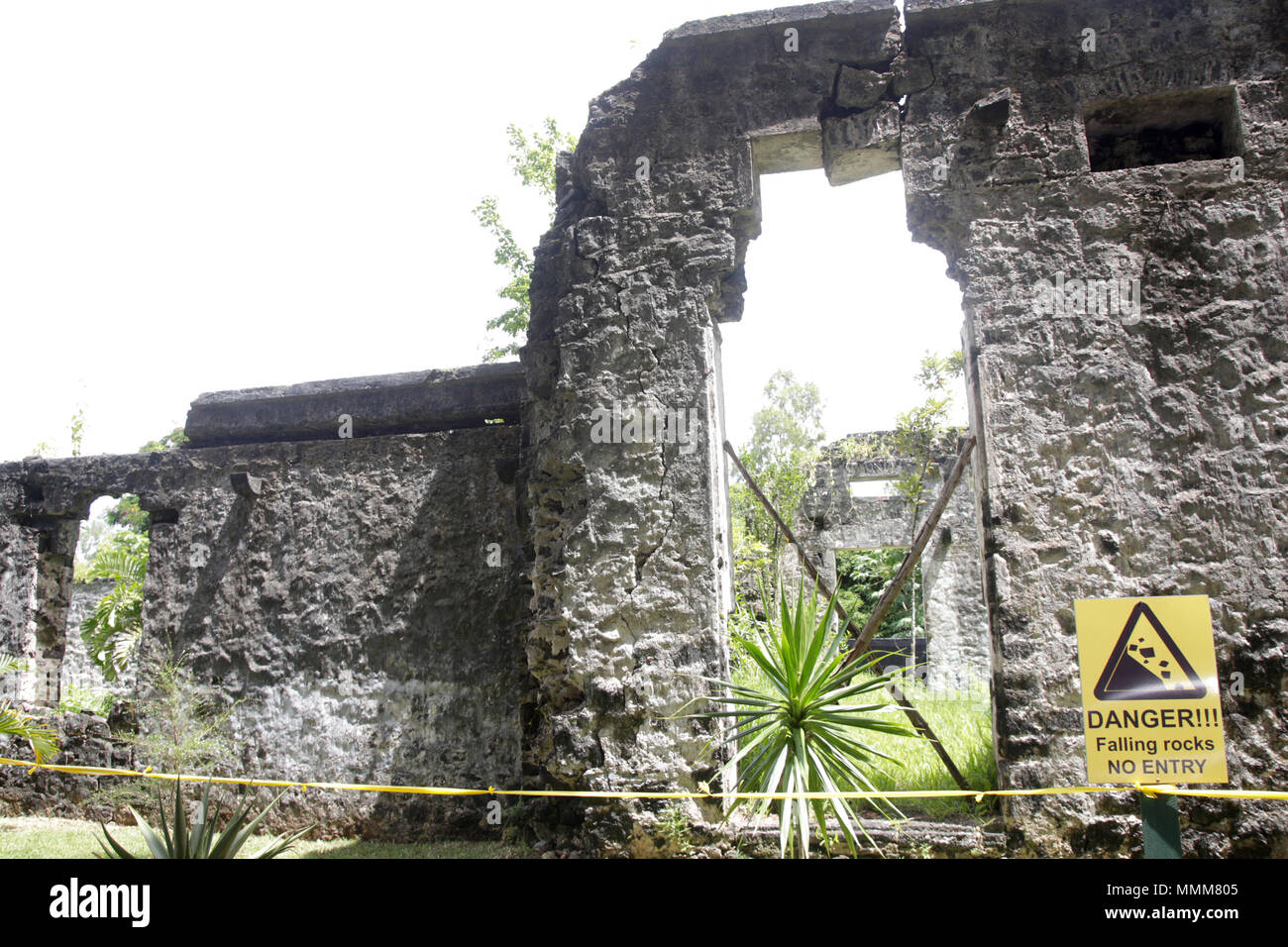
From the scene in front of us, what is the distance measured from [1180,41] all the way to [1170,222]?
994 millimetres

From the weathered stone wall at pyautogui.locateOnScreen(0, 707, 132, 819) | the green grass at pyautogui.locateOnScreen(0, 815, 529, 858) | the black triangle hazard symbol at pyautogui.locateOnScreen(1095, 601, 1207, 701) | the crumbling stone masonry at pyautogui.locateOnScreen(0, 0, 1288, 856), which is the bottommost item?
the green grass at pyautogui.locateOnScreen(0, 815, 529, 858)

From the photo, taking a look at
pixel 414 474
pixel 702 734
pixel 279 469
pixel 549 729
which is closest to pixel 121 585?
pixel 279 469

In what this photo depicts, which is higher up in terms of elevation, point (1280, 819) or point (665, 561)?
point (665, 561)

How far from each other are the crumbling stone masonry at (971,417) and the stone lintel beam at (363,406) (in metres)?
0.31

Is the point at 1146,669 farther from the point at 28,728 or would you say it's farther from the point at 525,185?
the point at 525,185

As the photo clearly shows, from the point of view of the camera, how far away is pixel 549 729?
4.56 metres

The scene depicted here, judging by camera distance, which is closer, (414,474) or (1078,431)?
(1078,431)

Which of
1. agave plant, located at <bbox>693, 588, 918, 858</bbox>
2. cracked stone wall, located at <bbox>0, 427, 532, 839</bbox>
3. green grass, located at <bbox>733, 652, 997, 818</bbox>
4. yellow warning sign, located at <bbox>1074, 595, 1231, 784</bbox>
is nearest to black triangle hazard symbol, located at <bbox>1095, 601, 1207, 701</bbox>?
yellow warning sign, located at <bbox>1074, 595, 1231, 784</bbox>

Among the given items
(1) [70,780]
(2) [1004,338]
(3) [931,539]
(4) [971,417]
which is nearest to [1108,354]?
(2) [1004,338]

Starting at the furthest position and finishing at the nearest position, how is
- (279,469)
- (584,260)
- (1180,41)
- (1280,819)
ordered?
(279,469), (584,260), (1180,41), (1280,819)

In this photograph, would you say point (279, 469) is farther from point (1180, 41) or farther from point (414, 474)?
point (1180, 41)

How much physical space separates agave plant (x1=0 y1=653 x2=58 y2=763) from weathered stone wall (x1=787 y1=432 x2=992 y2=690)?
7581mm

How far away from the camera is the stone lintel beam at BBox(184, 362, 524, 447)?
19.5ft

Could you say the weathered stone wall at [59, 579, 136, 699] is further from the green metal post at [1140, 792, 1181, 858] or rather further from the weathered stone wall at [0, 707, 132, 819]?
the green metal post at [1140, 792, 1181, 858]
